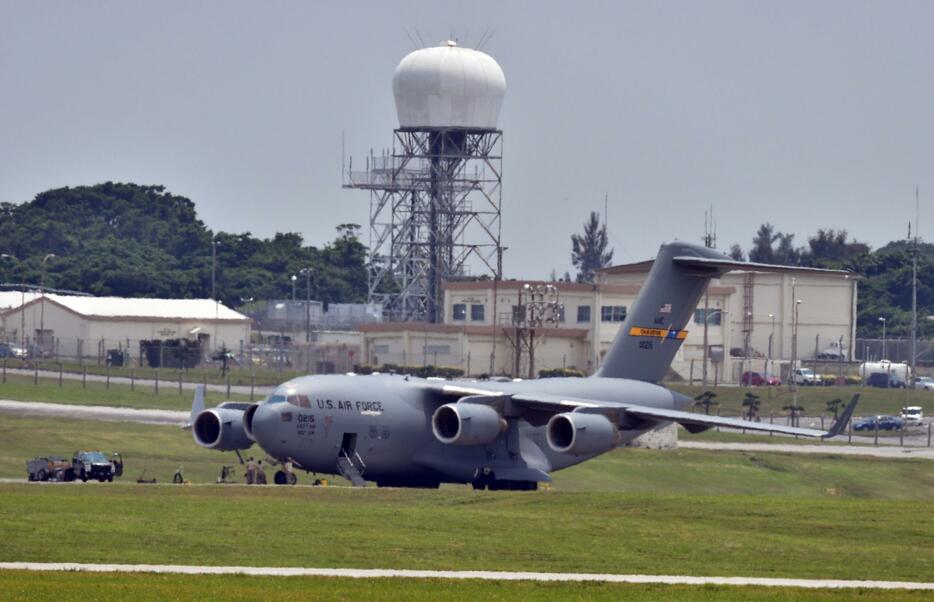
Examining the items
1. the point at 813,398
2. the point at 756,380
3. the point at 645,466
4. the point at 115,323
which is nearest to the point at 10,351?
the point at 115,323

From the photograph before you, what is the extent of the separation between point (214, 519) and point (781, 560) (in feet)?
37.4

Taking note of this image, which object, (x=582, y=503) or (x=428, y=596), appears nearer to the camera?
(x=428, y=596)

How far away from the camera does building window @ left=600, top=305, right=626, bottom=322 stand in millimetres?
110188

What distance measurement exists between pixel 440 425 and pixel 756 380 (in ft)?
244

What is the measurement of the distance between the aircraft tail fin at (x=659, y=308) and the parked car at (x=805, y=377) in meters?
64.8

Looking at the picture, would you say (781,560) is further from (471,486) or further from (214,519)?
(471,486)

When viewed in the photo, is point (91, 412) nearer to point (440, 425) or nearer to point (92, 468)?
point (92, 468)

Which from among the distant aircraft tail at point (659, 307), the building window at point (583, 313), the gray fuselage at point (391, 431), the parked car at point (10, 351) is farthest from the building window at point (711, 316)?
the gray fuselage at point (391, 431)

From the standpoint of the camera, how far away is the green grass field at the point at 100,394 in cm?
8062

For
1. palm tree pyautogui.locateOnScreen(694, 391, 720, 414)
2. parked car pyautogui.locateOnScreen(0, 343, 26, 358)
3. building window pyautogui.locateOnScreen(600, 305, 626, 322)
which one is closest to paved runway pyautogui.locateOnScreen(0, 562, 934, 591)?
palm tree pyautogui.locateOnScreen(694, 391, 720, 414)

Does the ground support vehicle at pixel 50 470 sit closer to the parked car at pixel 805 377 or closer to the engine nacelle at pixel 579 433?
the engine nacelle at pixel 579 433

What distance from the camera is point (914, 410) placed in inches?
3863

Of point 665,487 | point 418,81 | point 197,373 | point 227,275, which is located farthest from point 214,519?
point 227,275

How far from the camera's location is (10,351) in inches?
4451
